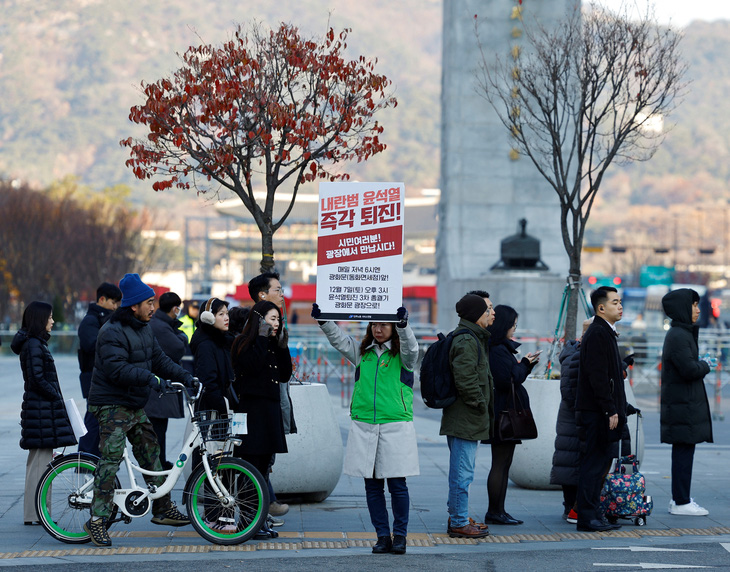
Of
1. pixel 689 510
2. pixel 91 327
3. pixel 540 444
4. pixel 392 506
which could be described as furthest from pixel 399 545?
pixel 91 327

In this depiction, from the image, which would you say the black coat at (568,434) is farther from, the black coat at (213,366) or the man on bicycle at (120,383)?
the man on bicycle at (120,383)

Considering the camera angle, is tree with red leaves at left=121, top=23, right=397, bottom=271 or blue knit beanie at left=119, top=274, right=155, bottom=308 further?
tree with red leaves at left=121, top=23, right=397, bottom=271

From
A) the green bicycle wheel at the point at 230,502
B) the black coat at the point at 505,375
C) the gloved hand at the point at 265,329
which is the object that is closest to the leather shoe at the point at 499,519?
the black coat at the point at 505,375

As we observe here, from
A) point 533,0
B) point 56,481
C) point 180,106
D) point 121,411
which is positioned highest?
point 533,0

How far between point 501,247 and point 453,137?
2788mm

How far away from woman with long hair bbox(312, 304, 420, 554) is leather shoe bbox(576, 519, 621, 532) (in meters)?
1.61

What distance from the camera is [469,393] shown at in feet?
27.1

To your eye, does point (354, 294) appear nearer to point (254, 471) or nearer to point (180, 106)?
point (254, 471)

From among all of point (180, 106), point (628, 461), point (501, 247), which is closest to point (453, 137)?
point (501, 247)

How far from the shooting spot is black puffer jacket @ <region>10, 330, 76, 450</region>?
8.86m

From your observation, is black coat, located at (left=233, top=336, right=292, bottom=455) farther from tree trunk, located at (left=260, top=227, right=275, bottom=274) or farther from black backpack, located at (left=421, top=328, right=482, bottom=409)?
tree trunk, located at (left=260, top=227, right=275, bottom=274)

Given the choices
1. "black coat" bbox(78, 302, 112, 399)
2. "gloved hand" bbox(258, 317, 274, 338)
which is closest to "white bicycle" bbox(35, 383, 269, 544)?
"gloved hand" bbox(258, 317, 274, 338)

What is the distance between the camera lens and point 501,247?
85.5 ft

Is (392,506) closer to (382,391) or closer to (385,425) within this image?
(385,425)
